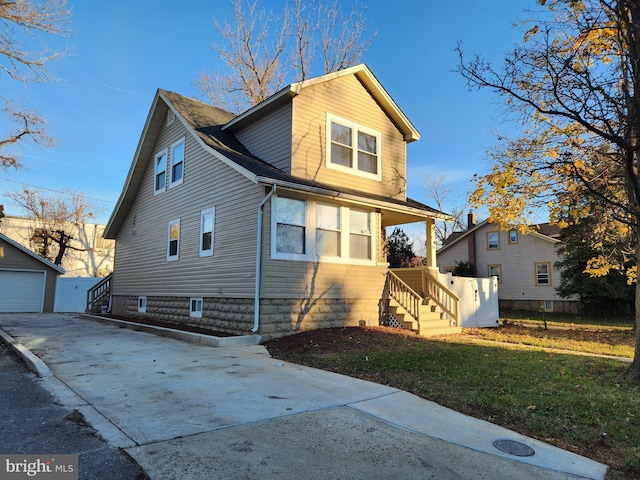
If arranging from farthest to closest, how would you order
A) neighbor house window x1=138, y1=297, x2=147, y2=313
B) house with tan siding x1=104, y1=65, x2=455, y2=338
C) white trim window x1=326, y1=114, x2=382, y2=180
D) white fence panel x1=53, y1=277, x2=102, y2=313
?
1. white fence panel x1=53, y1=277, x2=102, y2=313
2. neighbor house window x1=138, y1=297, x2=147, y2=313
3. white trim window x1=326, y1=114, x2=382, y2=180
4. house with tan siding x1=104, y1=65, x2=455, y2=338

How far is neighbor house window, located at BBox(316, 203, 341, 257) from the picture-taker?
1133 cm

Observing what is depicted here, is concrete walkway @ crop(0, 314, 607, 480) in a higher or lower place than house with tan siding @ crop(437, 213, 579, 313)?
lower

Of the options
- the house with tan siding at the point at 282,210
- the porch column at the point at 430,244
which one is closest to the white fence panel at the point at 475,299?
the porch column at the point at 430,244

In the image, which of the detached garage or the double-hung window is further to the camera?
the detached garage

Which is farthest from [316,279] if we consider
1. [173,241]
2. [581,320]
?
[581,320]

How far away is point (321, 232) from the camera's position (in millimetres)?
11383

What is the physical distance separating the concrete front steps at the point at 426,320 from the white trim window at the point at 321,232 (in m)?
1.62

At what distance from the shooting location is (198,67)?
92.7 ft

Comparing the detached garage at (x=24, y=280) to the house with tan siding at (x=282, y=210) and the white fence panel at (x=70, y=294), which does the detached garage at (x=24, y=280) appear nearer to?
the white fence panel at (x=70, y=294)

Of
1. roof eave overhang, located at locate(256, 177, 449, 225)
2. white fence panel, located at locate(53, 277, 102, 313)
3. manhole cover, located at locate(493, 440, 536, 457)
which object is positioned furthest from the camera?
white fence panel, located at locate(53, 277, 102, 313)

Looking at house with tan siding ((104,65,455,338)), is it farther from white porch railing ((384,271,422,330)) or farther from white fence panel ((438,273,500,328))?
white fence panel ((438,273,500,328))

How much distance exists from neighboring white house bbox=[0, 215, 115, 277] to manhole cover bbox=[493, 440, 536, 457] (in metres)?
33.2

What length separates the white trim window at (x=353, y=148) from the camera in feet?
41.2

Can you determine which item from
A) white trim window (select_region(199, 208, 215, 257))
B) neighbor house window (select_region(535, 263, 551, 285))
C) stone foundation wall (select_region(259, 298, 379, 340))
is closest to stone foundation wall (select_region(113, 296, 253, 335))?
stone foundation wall (select_region(259, 298, 379, 340))
